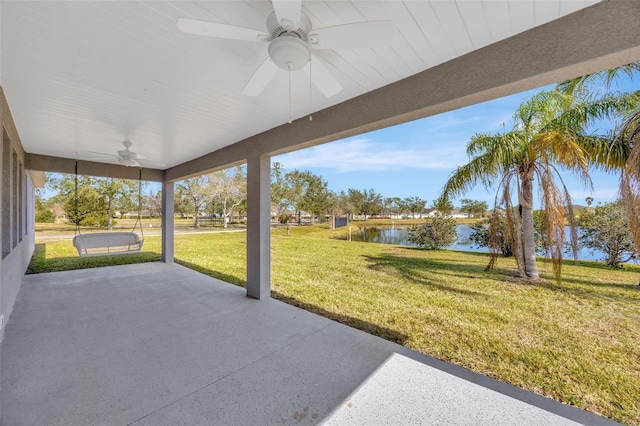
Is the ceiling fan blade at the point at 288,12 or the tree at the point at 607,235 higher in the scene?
the ceiling fan blade at the point at 288,12

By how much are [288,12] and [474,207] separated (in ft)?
24.7

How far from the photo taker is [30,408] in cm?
179

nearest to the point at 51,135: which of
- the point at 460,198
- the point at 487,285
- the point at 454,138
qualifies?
the point at 460,198

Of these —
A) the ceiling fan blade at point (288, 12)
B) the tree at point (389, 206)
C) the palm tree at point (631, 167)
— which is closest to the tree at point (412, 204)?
the tree at point (389, 206)

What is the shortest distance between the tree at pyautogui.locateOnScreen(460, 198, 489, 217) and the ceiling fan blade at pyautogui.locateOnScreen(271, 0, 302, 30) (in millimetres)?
6608

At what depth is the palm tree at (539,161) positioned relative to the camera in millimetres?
2773

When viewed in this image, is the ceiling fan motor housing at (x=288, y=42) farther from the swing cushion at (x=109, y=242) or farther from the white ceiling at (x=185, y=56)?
the swing cushion at (x=109, y=242)

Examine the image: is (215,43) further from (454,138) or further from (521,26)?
(454,138)

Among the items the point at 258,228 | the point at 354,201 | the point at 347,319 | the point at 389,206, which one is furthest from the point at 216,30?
the point at 354,201

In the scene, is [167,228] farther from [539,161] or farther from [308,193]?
[308,193]

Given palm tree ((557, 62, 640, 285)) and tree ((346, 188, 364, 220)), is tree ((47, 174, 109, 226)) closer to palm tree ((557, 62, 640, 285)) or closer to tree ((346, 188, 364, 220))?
palm tree ((557, 62, 640, 285))

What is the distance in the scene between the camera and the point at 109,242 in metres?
6.10

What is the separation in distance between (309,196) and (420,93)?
19.7 meters

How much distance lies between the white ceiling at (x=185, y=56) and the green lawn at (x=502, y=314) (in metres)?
2.78
